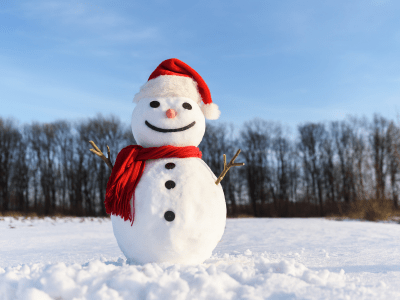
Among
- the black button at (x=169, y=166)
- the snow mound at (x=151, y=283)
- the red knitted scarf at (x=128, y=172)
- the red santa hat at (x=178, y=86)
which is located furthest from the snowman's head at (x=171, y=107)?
the snow mound at (x=151, y=283)

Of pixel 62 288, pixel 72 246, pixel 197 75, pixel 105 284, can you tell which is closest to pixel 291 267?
pixel 105 284

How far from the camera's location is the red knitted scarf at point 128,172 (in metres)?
3.21

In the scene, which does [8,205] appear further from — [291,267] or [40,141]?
[291,267]

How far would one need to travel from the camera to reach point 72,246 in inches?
255

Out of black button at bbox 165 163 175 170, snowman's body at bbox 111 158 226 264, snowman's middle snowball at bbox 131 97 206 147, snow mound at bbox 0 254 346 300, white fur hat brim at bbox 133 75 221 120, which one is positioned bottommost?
snow mound at bbox 0 254 346 300

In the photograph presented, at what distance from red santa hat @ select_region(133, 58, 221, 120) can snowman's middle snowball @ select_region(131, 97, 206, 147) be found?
0.31ft

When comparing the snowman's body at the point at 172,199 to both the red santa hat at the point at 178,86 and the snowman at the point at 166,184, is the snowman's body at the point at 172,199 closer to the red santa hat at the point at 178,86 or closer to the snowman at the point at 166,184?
the snowman at the point at 166,184

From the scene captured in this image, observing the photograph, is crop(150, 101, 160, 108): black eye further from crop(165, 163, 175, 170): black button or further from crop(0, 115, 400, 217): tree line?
crop(0, 115, 400, 217): tree line

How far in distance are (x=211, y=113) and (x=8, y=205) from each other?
2247 cm

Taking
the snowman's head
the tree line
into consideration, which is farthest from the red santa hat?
the tree line

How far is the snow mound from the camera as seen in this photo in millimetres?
2369

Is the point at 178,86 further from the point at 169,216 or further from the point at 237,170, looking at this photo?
the point at 237,170

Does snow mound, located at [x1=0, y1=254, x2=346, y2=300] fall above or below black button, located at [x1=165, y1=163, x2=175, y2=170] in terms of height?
below

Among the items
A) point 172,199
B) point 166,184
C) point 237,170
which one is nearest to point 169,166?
point 166,184
